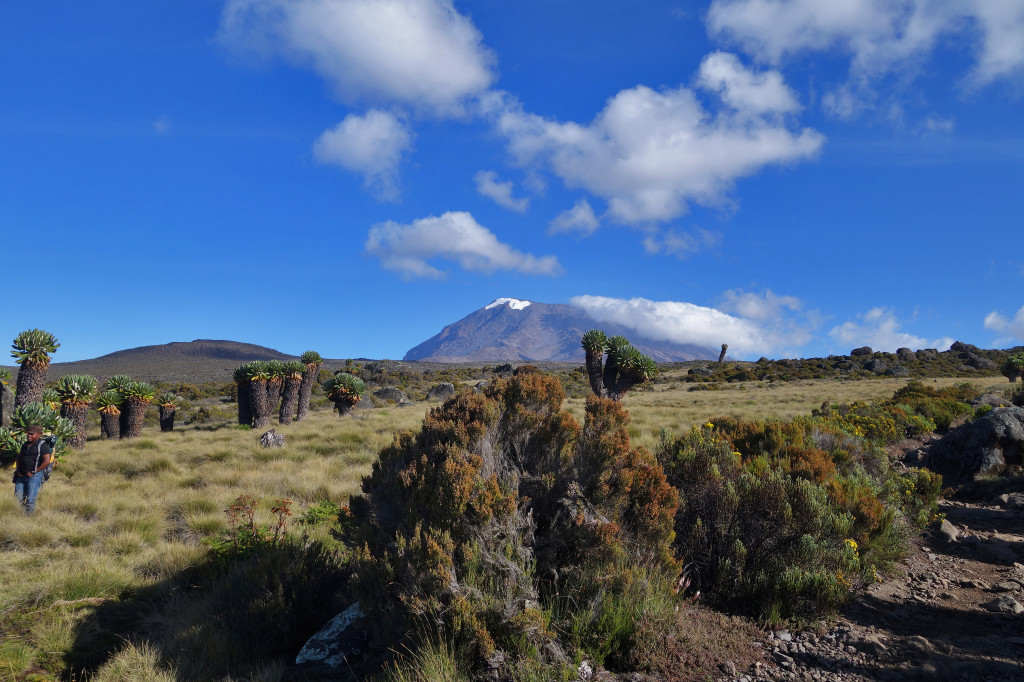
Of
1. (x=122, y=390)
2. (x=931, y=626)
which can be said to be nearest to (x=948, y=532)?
(x=931, y=626)

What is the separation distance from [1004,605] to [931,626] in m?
0.85

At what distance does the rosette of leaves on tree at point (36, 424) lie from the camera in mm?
12414

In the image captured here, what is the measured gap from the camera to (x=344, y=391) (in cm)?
2475

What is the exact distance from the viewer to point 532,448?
5.28m

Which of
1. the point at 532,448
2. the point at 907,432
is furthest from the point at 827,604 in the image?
the point at 907,432

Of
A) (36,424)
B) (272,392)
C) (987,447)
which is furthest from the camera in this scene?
(272,392)

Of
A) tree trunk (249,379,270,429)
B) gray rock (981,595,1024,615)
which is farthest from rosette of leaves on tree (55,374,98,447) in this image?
gray rock (981,595,1024,615)

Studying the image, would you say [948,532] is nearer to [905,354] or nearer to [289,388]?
[289,388]

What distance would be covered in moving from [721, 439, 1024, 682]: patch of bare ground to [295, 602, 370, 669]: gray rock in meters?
2.84

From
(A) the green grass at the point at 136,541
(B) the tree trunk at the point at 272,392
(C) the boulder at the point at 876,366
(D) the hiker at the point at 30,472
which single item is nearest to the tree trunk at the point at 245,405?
(B) the tree trunk at the point at 272,392

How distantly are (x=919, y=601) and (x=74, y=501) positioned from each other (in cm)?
1257

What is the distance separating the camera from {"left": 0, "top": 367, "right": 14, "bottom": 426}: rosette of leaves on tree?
1677cm

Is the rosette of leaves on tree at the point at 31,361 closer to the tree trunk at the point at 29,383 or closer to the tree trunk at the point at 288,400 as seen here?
the tree trunk at the point at 29,383

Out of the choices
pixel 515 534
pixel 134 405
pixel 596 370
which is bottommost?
pixel 515 534
